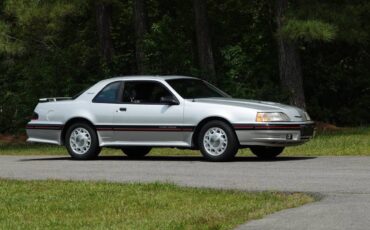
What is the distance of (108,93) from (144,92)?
0.75 meters

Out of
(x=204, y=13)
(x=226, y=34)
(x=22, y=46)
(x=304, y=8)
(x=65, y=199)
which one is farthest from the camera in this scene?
(x=226, y=34)

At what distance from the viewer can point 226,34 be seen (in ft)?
119

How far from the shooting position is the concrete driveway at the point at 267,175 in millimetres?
9414

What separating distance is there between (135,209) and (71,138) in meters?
8.11

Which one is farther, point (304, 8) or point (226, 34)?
point (226, 34)

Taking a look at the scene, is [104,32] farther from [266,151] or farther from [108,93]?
[266,151]

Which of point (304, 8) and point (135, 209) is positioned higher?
point (304, 8)

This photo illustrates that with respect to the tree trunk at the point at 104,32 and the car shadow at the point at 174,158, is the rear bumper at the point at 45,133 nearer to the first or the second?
the car shadow at the point at 174,158

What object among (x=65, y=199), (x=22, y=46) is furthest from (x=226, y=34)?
(x=65, y=199)

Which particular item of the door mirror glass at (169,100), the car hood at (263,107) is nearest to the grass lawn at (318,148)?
the car hood at (263,107)

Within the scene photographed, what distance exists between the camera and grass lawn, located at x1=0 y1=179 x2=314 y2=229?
9.30 m

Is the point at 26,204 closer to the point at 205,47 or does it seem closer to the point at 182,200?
the point at 182,200

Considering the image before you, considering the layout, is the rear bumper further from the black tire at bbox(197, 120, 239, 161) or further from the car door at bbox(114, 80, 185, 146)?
the black tire at bbox(197, 120, 239, 161)

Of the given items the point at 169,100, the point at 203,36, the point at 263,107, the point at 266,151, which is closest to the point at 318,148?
the point at 266,151
